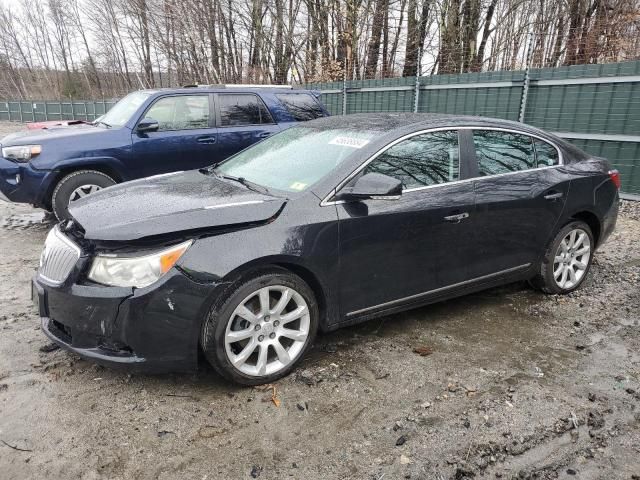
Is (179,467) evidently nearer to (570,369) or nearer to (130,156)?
(570,369)

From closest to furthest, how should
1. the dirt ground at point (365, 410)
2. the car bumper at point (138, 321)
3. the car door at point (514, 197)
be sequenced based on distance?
the dirt ground at point (365, 410) → the car bumper at point (138, 321) → the car door at point (514, 197)

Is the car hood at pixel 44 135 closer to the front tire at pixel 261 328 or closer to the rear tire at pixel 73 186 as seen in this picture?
the rear tire at pixel 73 186

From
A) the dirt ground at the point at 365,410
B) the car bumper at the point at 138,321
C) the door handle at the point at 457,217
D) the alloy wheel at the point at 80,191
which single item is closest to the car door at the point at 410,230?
the door handle at the point at 457,217

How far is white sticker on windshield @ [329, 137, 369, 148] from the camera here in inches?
133

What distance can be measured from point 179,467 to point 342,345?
1.48 m

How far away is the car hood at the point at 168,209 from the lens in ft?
8.82

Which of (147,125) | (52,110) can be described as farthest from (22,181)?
(52,110)

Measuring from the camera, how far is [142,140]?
629cm

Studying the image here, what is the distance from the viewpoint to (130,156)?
244 inches

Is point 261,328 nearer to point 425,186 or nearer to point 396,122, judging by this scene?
point 425,186

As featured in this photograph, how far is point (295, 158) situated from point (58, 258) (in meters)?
1.68

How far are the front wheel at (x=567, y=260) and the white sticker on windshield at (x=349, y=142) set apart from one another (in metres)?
2.05

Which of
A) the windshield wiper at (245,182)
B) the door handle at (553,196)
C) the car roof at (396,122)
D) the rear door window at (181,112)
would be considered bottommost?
the door handle at (553,196)

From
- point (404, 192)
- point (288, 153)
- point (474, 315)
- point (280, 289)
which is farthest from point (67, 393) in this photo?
point (474, 315)
